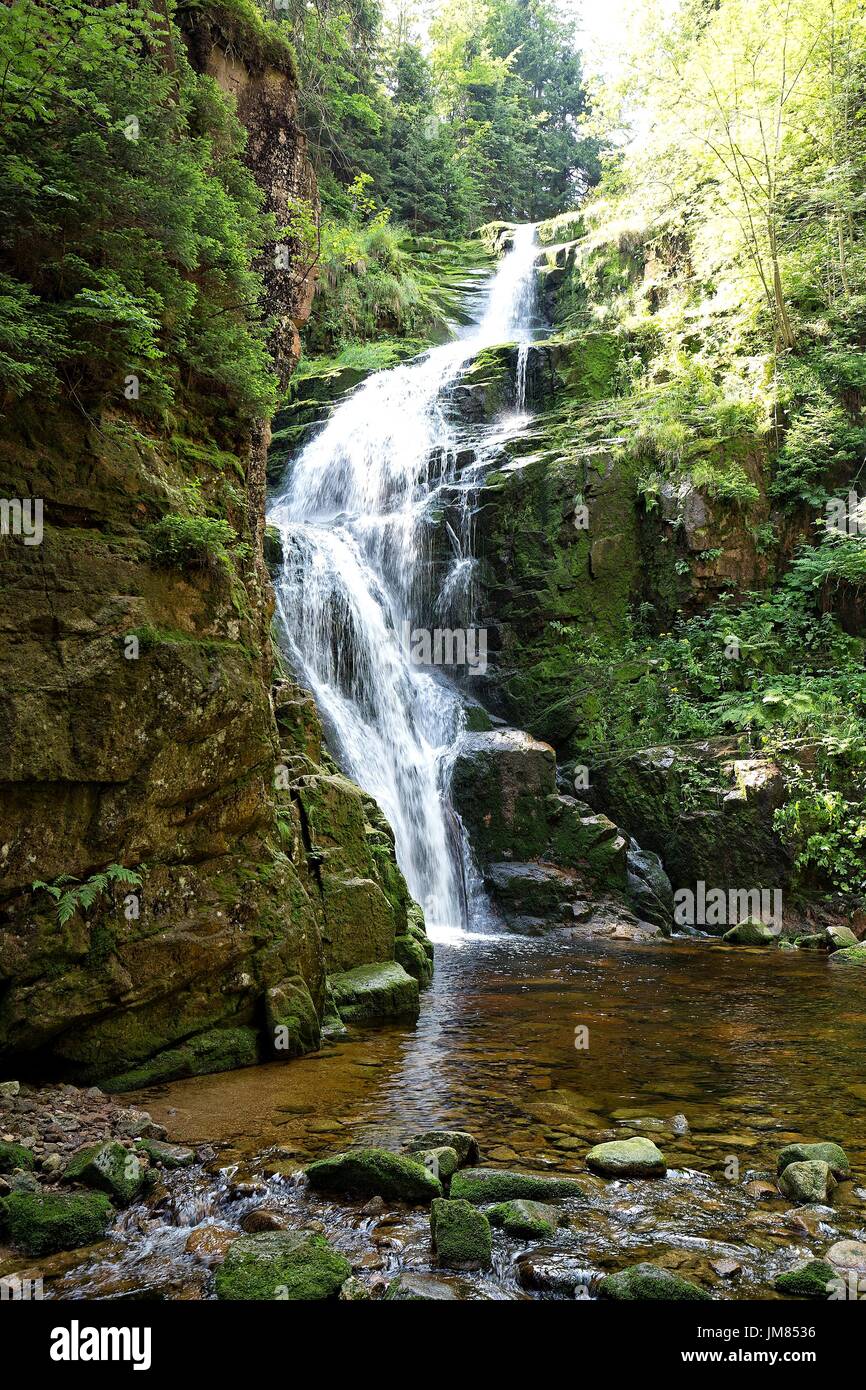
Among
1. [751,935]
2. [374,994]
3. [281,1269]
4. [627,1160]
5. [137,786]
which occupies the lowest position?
[751,935]

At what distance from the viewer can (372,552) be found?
1673 centimetres

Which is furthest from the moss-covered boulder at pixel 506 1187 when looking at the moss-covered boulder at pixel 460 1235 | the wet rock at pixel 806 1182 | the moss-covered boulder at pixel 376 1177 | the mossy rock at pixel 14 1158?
the mossy rock at pixel 14 1158

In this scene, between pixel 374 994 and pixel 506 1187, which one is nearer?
pixel 506 1187

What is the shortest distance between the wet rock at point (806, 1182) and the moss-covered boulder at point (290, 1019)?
3.27 m

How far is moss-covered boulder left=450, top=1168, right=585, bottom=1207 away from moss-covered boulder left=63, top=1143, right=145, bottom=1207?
146cm

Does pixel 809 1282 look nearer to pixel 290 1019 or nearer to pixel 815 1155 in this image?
pixel 815 1155

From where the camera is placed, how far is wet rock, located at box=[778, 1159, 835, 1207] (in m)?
3.81

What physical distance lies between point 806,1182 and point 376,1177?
1.98m

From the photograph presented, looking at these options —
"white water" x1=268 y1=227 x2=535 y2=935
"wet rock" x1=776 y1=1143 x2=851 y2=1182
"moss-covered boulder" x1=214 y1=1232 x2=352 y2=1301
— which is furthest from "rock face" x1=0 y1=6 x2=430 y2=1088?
"white water" x1=268 y1=227 x2=535 y2=935

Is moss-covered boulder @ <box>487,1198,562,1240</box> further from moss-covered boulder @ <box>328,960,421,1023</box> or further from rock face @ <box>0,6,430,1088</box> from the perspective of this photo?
moss-covered boulder @ <box>328,960,421,1023</box>

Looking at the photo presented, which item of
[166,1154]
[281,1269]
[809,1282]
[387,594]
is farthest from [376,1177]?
[387,594]

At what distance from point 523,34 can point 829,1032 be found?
2055 inches

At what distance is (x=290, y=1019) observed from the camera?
233 inches

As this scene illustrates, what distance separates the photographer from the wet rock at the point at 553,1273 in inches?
123
